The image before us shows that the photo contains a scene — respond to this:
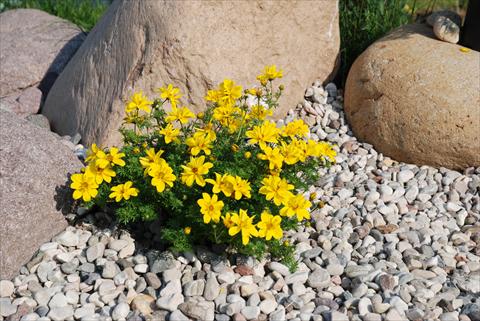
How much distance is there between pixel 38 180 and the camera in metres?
3.22

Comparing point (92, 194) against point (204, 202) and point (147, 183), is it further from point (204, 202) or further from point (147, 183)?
point (204, 202)

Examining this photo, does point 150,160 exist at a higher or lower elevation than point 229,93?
lower

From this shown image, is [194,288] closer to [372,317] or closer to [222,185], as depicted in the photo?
[222,185]

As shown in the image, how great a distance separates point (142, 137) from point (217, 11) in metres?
1.20

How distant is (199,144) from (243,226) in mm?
428

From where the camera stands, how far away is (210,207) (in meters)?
2.78

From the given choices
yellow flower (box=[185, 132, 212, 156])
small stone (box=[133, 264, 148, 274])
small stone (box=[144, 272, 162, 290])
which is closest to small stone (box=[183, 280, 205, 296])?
small stone (box=[144, 272, 162, 290])

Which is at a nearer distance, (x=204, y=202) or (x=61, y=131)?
(x=204, y=202)

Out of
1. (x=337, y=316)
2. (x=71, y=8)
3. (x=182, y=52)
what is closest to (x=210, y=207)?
(x=337, y=316)

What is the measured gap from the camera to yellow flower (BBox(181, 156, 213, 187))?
2.84 meters

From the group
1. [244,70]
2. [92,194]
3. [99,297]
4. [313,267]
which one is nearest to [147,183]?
[92,194]

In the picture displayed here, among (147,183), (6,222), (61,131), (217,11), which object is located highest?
(217,11)

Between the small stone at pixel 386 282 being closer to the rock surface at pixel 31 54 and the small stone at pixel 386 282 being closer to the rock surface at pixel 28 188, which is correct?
the rock surface at pixel 28 188

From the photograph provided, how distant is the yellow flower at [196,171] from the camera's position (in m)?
2.84
